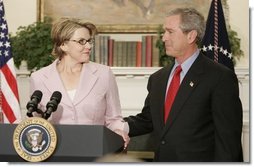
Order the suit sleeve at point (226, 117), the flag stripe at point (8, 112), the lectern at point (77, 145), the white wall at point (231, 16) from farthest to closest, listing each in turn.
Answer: the white wall at point (231, 16), the flag stripe at point (8, 112), the suit sleeve at point (226, 117), the lectern at point (77, 145)

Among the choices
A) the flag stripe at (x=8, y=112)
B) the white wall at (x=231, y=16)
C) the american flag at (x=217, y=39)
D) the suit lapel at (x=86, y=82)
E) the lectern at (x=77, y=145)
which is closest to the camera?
the lectern at (x=77, y=145)

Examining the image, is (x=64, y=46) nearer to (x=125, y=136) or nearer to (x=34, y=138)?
(x=125, y=136)

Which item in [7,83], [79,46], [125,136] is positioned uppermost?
[79,46]

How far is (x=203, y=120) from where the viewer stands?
294 centimetres

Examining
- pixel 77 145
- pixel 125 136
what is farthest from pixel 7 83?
pixel 77 145

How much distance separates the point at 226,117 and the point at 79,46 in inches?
40.5

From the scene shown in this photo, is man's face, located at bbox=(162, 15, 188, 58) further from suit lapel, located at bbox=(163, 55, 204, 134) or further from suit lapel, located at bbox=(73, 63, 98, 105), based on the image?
suit lapel, located at bbox=(73, 63, 98, 105)

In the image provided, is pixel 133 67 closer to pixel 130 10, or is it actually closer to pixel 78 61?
pixel 130 10

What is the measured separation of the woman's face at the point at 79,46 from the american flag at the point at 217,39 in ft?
4.36

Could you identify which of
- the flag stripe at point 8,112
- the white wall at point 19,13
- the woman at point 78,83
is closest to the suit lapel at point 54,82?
the woman at point 78,83

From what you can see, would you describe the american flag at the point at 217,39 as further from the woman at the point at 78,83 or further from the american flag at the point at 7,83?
the american flag at the point at 7,83

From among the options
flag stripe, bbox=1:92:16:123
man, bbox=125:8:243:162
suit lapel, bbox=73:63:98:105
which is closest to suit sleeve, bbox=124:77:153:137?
man, bbox=125:8:243:162

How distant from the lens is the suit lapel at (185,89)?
3.00 metres

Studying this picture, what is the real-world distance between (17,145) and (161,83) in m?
1.20
